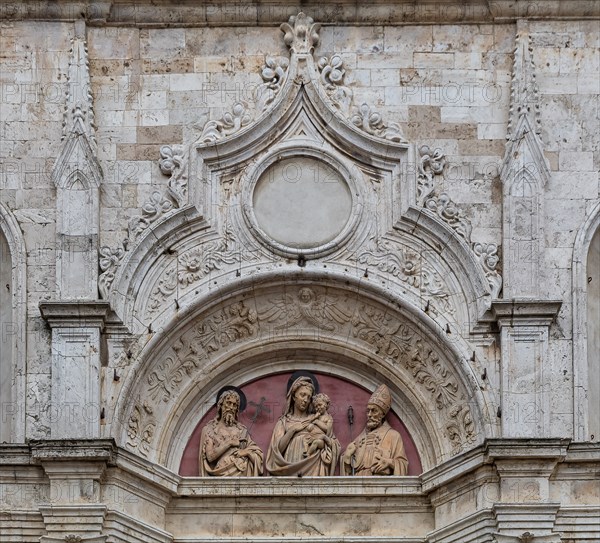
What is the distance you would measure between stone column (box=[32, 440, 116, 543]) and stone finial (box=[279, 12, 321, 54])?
4.31 meters

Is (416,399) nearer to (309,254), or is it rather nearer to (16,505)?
(309,254)

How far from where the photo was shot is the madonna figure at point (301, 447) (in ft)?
77.4

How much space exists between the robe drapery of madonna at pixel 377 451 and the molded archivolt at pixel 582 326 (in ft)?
5.71

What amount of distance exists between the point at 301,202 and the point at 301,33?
165cm

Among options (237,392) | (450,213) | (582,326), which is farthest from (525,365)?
(237,392)

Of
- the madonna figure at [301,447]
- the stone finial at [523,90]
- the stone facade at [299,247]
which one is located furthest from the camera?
the stone finial at [523,90]

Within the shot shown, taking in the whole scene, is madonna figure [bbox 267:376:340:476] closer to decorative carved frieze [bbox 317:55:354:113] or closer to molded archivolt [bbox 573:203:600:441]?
molded archivolt [bbox 573:203:600:441]

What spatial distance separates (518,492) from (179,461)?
3318mm

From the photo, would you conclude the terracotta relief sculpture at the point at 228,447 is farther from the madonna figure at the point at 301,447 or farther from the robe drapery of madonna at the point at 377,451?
the robe drapery of madonna at the point at 377,451

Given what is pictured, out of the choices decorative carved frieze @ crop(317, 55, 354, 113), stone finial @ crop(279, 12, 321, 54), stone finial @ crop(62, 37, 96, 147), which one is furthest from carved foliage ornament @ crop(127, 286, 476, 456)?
stone finial @ crop(279, 12, 321, 54)

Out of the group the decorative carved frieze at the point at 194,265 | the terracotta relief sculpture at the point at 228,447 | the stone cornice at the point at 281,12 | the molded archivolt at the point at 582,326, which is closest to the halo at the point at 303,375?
the terracotta relief sculpture at the point at 228,447

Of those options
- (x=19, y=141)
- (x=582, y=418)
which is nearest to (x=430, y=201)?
(x=582, y=418)

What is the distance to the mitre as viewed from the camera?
2380cm

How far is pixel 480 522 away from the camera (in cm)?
2283
